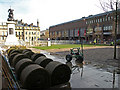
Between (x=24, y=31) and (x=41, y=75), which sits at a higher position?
(x=24, y=31)

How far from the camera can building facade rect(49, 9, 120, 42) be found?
6081 centimetres

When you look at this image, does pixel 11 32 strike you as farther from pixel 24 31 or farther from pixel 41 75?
pixel 24 31

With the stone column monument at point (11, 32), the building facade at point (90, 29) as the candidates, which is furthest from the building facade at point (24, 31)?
the stone column monument at point (11, 32)

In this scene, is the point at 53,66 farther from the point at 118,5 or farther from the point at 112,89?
the point at 118,5

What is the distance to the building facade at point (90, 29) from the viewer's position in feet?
200

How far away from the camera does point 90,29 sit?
65.5 metres

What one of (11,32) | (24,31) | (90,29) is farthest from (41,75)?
(24,31)

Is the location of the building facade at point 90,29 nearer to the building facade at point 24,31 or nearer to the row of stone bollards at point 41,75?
the building facade at point 24,31

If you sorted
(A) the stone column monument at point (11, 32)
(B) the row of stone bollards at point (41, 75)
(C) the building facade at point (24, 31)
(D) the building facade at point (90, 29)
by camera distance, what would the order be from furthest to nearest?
1. (C) the building facade at point (24, 31)
2. (D) the building facade at point (90, 29)
3. (A) the stone column monument at point (11, 32)
4. (B) the row of stone bollards at point (41, 75)

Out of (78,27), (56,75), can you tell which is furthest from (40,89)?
(78,27)

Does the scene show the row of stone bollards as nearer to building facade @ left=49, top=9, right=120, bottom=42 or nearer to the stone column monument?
the stone column monument

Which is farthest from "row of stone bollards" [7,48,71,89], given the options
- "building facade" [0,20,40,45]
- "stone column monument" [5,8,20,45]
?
"building facade" [0,20,40,45]

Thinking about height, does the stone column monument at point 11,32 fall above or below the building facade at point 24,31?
below

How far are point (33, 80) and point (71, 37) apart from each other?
8852 cm
